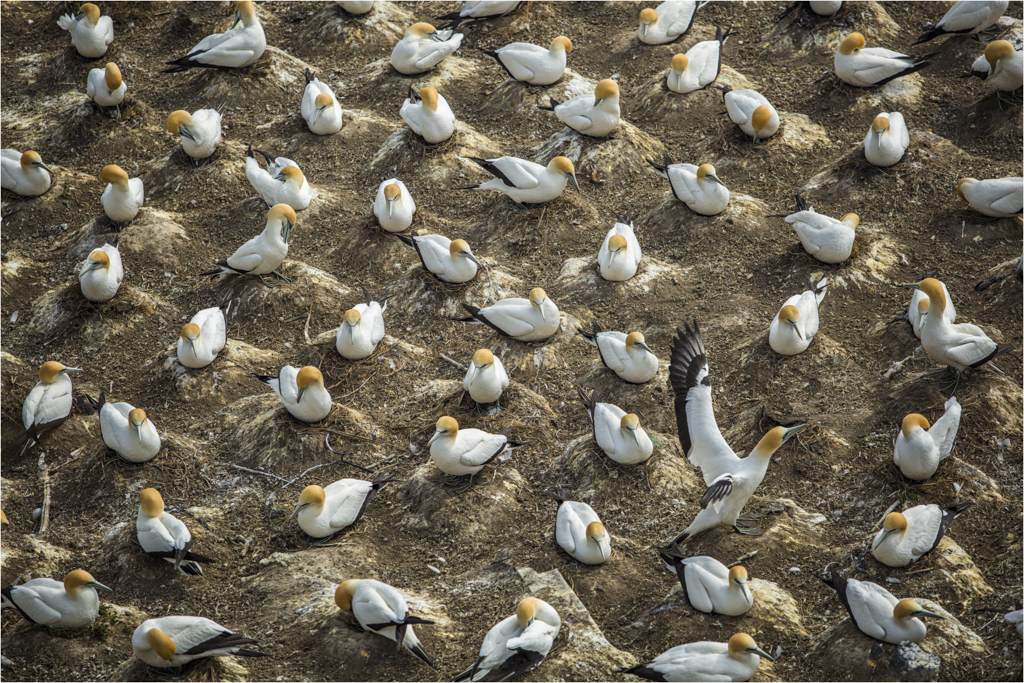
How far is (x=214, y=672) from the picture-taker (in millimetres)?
6766

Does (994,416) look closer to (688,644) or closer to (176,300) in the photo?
(688,644)

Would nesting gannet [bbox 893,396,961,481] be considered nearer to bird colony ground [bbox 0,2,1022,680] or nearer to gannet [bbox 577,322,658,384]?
bird colony ground [bbox 0,2,1022,680]

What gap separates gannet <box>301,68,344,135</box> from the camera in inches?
485

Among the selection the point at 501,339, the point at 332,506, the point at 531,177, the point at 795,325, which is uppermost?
the point at 531,177

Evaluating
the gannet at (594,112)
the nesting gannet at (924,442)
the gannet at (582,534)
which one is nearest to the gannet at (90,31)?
the gannet at (594,112)

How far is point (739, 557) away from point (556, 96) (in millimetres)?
7383

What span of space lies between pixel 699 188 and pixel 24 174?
27.5ft

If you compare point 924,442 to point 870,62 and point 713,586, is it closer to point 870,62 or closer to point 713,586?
point 713,586

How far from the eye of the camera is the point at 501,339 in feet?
32.1

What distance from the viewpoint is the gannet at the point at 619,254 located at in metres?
9.99

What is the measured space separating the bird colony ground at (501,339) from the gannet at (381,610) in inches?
7.3

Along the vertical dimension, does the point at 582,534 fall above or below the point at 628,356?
below

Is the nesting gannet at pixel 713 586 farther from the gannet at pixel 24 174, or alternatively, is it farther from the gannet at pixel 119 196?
the gannet at pixel 24 174

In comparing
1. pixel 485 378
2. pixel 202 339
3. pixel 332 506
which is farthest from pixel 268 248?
pixel 332 506
